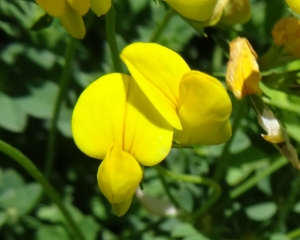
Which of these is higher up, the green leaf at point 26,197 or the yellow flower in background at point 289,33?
the yellow flower in background at point 289,33

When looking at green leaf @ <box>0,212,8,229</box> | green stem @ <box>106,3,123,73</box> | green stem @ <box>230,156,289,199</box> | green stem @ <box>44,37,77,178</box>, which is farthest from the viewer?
green stem @ <box>230,156,289,199</box>

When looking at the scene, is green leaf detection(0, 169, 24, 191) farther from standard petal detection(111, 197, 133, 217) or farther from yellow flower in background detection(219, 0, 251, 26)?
yellow flower in background detection(219, 0, 251, 26)

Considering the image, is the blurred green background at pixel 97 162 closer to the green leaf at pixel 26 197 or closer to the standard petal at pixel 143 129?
the green leaf at pixel 26 197

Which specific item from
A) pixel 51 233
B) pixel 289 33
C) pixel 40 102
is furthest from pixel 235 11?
pixel 51 233

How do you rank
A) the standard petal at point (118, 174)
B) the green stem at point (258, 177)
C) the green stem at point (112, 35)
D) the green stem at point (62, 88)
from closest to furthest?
the standard petal at point (118, 174), the green stem at point (112, 35), the green stem at point (62, 88), the green stem at point (258, 177)

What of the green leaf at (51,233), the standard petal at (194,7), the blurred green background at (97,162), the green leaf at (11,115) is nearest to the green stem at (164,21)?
the blurred green background at (97,162)

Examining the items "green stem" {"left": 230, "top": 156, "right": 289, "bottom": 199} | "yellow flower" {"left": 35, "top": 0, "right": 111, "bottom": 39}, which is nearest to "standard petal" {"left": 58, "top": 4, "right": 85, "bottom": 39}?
"yellow flower" {"left": 35, "top": 0, "right": 111, "bottom": 39}
